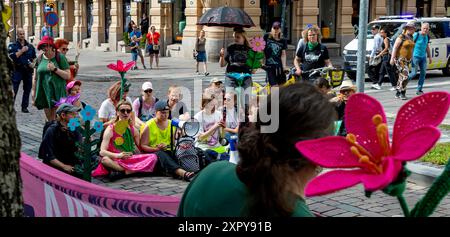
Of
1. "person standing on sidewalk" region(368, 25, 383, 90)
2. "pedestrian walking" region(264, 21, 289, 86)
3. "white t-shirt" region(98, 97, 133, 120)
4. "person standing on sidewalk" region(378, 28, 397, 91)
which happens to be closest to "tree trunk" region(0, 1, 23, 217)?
"white t-shirt" region(98, 97, 133, 120)

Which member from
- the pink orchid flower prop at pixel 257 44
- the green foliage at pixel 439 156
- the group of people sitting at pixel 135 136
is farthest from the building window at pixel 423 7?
the group of people sitting at pixel 135 136

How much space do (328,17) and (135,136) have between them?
901 inches

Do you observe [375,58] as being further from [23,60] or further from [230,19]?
[23,60]

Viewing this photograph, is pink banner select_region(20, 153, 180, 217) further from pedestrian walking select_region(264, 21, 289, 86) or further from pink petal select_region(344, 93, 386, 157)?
pedestrian walking select_region(264, 21, 289, 86)

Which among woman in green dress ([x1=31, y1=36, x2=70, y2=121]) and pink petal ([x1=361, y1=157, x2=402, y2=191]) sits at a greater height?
pink petal ([x1=361, y1=157, x2=402, y2=191])

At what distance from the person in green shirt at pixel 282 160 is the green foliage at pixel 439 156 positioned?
20.0ft

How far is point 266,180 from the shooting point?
1776mm

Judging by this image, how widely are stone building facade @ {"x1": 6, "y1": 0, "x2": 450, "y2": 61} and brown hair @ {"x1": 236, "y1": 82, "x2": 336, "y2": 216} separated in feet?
75.5

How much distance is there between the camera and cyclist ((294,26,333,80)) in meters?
11.0

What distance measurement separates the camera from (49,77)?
9.80 metres

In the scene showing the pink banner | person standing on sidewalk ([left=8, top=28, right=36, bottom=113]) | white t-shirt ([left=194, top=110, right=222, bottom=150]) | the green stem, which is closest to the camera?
the green stem

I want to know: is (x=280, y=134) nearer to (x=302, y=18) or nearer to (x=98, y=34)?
(x=302, y=18)

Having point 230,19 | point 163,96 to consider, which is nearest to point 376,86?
point 230,19
